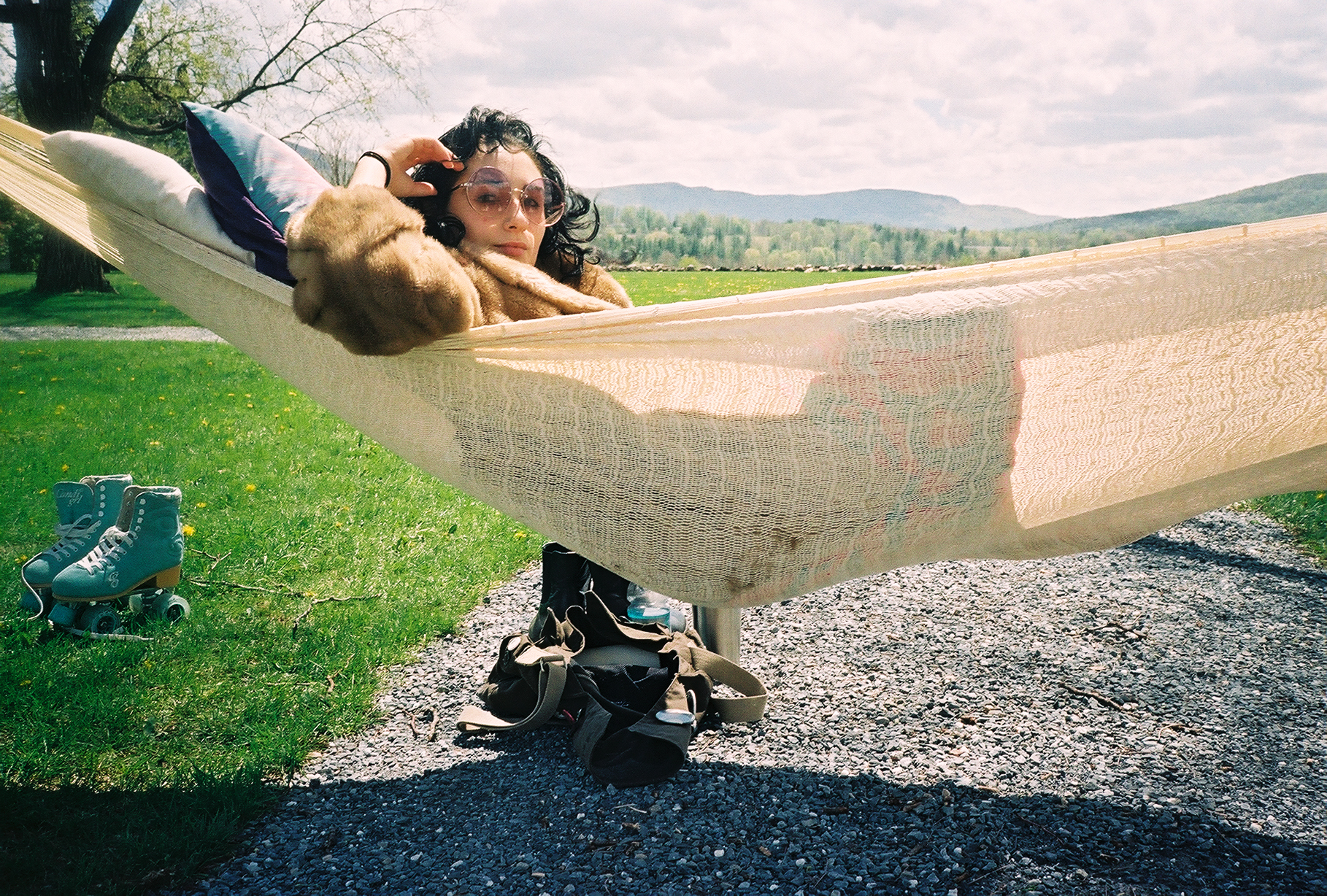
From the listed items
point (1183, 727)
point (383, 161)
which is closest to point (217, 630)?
point (383, 161)

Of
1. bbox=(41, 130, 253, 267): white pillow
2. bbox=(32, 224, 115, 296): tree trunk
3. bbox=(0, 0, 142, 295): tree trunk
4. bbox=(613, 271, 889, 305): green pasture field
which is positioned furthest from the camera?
bbox=(613, 271, 889, 305): green pasture field

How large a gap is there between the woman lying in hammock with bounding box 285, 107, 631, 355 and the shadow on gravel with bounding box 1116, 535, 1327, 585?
241cm

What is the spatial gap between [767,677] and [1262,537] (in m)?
2.60

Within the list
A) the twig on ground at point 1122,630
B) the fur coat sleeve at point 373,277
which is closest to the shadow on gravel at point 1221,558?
the twig on ground at point 1122,630

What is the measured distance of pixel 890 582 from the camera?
3223 millimetres

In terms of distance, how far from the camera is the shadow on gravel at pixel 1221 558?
10.6ft

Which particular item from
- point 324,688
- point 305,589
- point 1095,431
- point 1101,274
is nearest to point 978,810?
point 1095,431

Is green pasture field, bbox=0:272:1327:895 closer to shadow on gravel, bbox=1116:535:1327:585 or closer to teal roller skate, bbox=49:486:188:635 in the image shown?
teal roller skate, bbox=49:486:188:635

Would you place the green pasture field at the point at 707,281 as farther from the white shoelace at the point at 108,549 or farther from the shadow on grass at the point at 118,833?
the shadow on grass at the point at 118,833

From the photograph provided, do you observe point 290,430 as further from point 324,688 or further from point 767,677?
point 767,677

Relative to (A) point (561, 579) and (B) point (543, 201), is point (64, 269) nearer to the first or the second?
(B) point (543, 201)

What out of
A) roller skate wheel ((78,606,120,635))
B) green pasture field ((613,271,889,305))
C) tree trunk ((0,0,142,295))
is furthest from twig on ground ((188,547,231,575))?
green pasture field ((613,271,889,305))

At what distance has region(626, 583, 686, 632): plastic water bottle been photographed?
2650 mm

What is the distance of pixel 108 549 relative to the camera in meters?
2.71
